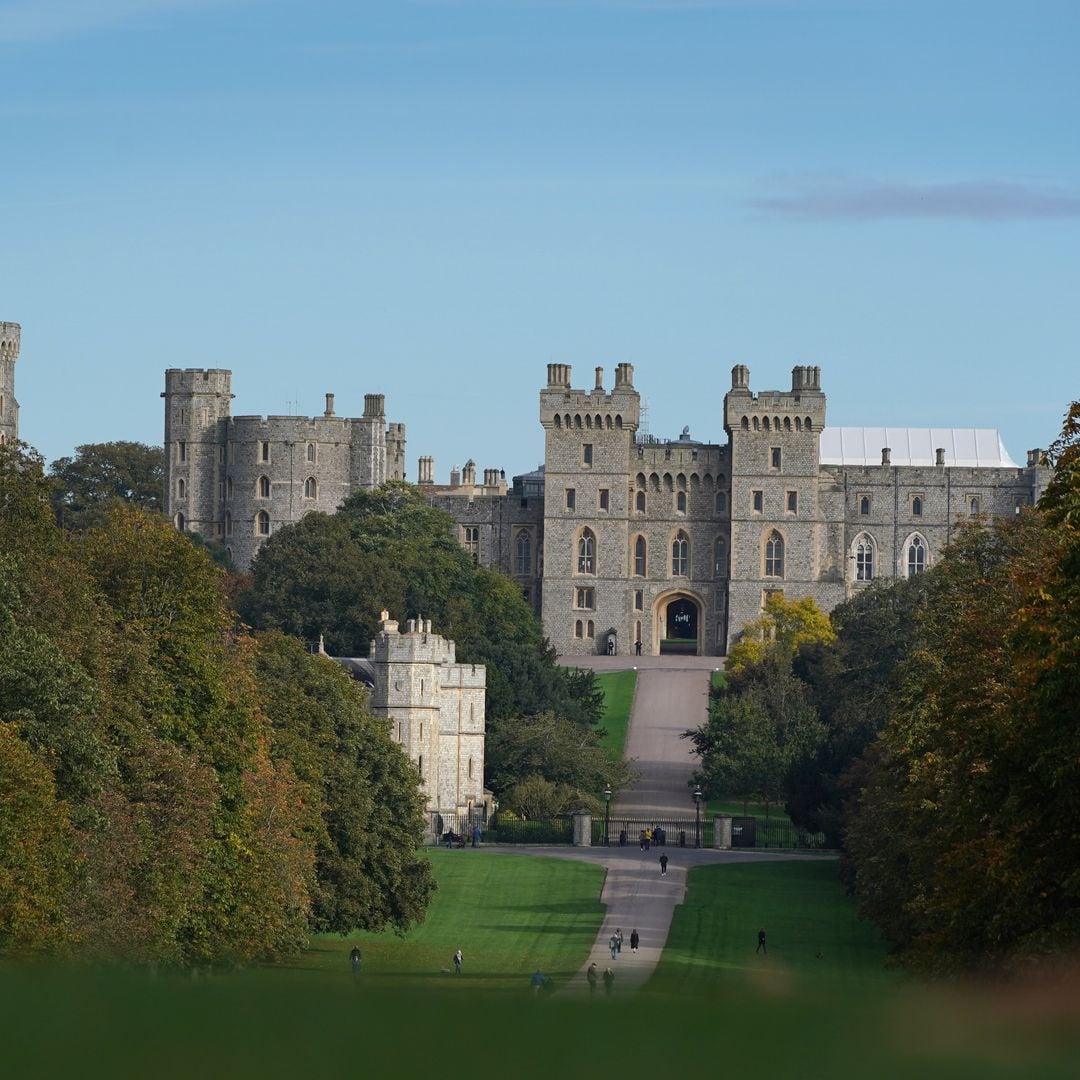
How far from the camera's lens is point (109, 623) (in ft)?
121

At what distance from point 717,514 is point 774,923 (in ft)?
210

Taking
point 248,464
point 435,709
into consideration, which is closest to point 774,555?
point 248,464

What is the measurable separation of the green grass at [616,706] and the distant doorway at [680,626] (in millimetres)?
12695

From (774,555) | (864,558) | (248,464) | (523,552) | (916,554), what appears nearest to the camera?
(774,555)

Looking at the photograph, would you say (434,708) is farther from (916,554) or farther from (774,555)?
(916,554)

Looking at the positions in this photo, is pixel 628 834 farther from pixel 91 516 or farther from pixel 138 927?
pixel 91 516

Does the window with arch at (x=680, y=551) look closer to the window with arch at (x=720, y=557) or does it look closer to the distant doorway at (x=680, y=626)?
the window with arch at (x=720, y=557)

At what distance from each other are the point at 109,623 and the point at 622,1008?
33.2 metres

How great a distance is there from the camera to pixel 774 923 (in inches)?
1959

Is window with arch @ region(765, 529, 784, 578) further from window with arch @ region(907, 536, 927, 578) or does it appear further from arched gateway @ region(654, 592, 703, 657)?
window with arch @ region(907, 536, 927, 578)

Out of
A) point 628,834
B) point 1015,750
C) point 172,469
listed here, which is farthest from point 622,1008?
point 172,469

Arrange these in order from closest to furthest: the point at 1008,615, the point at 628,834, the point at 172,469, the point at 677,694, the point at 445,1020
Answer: the point at 445,1020 < the point at 1008,615 < the point at 628,834 < the point at 677,694 < the point at 172,469

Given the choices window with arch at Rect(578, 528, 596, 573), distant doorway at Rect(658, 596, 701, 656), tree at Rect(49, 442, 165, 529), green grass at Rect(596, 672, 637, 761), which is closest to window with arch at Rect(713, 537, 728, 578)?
distant doorway at Rect(658, 596, 701, 656)

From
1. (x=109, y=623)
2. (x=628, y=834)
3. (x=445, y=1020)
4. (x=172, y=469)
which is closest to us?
(x=445, y=1020)
